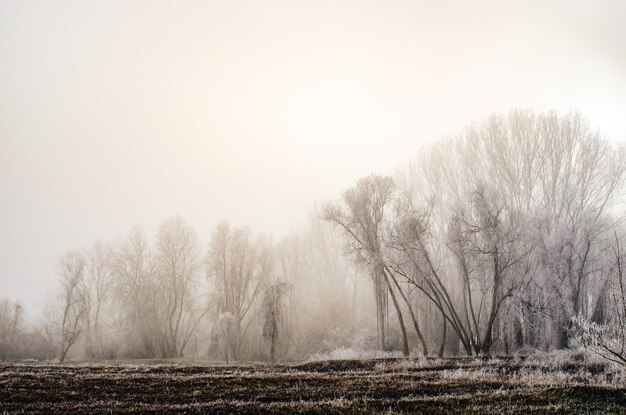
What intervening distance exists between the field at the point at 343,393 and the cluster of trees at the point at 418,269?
3.88 m

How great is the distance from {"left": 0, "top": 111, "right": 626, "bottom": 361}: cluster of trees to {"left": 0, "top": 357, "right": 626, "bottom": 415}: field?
12.7 ft

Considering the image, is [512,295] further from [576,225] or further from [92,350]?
[92,350]

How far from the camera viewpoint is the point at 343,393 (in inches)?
570

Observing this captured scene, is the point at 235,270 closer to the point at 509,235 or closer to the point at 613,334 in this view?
the point at 509,235

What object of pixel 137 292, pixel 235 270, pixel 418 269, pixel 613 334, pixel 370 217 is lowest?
pixel 613 334

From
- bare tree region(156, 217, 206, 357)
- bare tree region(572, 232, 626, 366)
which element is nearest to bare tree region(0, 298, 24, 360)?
bare tree region(156, 217, 206, 357)

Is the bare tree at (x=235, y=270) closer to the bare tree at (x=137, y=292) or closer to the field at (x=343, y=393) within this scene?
the bare tree at (x=137, y=292)

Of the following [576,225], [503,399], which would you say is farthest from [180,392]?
[576,225]

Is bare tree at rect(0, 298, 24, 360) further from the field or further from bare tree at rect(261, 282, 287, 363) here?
the field

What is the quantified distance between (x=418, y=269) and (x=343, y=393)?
68.8 ft

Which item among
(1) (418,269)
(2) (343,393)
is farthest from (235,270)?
(2) (343,393)

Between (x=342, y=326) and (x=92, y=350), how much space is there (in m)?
29.5

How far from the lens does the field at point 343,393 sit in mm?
11852

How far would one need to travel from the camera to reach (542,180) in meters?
43.1
